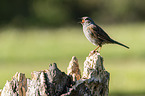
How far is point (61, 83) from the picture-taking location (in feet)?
8.29

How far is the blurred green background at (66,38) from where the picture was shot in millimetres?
9945

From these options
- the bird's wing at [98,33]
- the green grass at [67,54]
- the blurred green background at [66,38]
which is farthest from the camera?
the blurred green background at [66,38]

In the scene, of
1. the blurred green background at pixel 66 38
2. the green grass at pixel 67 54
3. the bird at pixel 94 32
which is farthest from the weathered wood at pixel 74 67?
the green grass at pixel 67 54

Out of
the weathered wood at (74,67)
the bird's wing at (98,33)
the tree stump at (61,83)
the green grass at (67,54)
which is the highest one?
the green grass at (67,54)

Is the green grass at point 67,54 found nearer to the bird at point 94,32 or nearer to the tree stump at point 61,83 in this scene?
the bird at point 94,32

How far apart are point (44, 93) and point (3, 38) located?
13.7 m

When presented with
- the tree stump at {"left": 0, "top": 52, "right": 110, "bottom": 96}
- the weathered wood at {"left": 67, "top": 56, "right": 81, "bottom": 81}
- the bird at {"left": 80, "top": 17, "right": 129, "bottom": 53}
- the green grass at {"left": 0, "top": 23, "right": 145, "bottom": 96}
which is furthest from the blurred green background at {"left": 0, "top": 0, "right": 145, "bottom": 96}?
the tree stump at {"left": 0, "top": 52, "right": 110, "bottom": 96}

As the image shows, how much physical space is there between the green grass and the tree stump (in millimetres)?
5043

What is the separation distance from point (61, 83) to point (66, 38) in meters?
13.1

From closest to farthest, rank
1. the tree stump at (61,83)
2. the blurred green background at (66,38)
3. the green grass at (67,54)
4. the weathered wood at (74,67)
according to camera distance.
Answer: the tree stump at (61,83)
the weathered wood at (74,67)
the green grass at (67,54)
the blurred green background at (66,38)

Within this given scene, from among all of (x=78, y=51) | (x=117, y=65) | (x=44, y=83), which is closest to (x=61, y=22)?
(x=78, y=51)

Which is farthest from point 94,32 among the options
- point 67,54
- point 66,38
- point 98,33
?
point 66,38

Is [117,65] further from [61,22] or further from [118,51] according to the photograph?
[61,22]

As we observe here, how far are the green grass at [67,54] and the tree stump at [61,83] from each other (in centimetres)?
504
